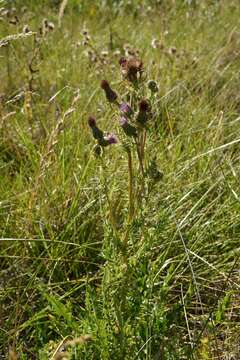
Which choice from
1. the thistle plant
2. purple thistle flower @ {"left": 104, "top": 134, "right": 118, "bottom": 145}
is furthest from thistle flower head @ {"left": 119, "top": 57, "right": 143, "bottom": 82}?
purple thistle flower @ {"left": 104, "top": 134, "right": 118, "bottom": 145}

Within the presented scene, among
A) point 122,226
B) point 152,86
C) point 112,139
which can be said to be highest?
point 152,86

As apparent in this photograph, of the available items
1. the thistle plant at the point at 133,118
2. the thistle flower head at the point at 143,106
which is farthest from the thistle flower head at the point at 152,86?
the thistle flower head at the point at 143,106

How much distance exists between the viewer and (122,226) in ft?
5.40

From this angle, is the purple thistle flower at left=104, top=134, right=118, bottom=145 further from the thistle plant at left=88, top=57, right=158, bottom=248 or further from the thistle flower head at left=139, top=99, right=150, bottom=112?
the thistle flower head at left=139, top=99, right=150, bottom=112

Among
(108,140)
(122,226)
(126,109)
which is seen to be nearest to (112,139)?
(108,140)

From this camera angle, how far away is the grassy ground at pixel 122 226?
1.31 meters

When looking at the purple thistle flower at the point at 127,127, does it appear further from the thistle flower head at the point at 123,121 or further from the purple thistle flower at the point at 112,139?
the purple thistle flower at the point at 112,139

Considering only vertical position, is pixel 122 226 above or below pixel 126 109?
below

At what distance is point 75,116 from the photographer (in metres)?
2.23

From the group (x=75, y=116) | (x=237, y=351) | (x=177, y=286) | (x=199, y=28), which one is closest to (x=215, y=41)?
(x=199, y=28)

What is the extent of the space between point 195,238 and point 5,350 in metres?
0.60

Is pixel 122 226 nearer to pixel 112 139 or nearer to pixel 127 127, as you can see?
pixel 112 139

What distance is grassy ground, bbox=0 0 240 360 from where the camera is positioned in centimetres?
131

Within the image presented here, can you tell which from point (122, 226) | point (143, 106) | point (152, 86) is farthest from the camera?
point (122, 226)
